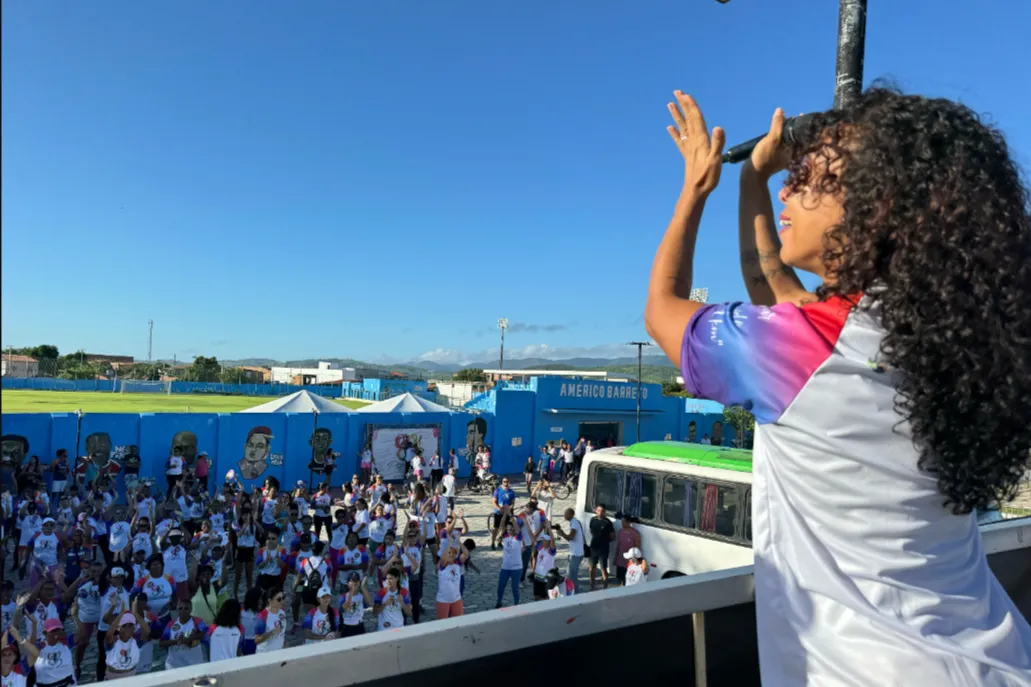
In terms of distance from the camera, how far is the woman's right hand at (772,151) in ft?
4.34

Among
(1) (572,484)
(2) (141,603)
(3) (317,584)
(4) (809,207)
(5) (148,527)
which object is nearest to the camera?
(4) (809,207)

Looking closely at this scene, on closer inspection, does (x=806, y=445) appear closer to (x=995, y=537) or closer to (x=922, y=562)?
(x=922, y=562)

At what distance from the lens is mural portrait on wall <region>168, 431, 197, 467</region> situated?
1888 cm

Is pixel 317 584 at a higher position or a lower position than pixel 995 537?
lower

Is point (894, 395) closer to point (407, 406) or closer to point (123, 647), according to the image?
point (123, 647)

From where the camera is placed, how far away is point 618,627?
157cm

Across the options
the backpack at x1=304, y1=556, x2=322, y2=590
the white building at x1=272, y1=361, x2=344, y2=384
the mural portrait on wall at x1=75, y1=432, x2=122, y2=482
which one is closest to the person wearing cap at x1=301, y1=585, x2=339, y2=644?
the backpack at x1=304, y1=556, x2=322, y2=590

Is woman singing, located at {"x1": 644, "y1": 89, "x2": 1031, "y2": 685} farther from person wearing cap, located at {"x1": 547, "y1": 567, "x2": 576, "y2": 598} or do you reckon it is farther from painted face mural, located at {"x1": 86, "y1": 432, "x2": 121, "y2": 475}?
painted face mural, located at {"x1": 86, "y1": 432, "x2": 121, "y2": 475}

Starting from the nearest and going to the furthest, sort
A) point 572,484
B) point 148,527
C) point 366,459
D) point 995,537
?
point 995,537
point 148,527
point 366,459
point 572,484

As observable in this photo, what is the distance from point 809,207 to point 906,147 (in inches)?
6.3

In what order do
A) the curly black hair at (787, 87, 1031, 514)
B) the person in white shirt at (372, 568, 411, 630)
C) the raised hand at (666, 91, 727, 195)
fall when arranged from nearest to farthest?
the curly black hair at (787, 87, 1031, 514) < the raised hand at (666, 91, 727, 195) < the person in white shirt at (372, 568, 411, 630)

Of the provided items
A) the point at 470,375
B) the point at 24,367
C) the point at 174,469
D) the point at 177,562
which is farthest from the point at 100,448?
the point at 470,375

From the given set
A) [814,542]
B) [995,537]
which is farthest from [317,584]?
[814,542]

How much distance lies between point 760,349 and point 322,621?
776 centimetres
